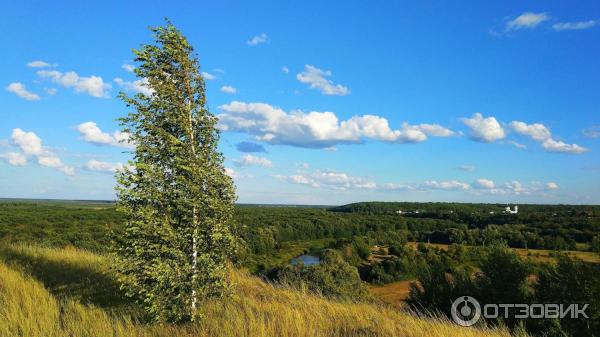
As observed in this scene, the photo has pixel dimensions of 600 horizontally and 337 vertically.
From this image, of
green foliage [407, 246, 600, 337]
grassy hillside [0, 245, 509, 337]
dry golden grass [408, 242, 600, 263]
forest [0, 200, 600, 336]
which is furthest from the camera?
dry golden grass [408, 242, 600, 263]

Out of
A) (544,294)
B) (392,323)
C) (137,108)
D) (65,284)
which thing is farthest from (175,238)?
(544,294)

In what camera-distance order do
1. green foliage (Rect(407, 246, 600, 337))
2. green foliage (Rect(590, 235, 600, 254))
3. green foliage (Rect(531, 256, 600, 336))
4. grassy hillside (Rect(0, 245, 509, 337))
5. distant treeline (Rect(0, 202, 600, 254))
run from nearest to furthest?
grassy hillside (Rect(0, 245, 509, 337)) < green foliage (Rect(531, 256, 600, 336)) < green foliage (Rect(407, 246, 600, 337)) < green foliage (Rect(590, 235, 600, 254)) < distant treeline (Rect(0, 202, 600, 254))

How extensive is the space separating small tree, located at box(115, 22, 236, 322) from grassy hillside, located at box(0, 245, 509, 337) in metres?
0.61

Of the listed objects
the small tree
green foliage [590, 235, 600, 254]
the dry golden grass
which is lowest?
the dry golden grass

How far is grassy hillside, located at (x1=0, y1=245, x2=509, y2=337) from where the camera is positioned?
6.24 meters

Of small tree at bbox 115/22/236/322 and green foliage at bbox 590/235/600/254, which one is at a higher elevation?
small tree at bbox 115/22/236/322

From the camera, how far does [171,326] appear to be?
→ 7.03 meters

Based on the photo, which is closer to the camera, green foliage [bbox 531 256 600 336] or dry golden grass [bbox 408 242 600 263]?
green foliage [bbox 531 256 600 336]

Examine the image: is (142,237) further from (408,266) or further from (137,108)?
(408,266)

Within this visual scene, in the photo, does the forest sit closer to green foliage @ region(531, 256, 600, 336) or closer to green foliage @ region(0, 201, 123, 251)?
green foliage @ region(531, 256, 600, 336)

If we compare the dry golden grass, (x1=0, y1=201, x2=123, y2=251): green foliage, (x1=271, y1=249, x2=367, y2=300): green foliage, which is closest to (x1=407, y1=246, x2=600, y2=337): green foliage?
the dry golden grass

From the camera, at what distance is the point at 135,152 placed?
7207 millimetres

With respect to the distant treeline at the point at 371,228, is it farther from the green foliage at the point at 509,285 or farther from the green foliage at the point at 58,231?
the green foliage at the point at 509,285

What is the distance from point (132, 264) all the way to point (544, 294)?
2284 cm
